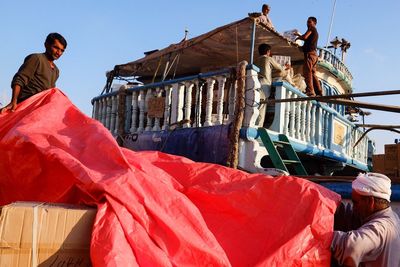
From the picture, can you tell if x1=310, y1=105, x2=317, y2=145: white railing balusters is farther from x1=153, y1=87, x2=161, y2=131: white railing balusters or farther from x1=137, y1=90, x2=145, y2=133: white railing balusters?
x1=137, y1=90, x2=145, y2=133: white railing balusters

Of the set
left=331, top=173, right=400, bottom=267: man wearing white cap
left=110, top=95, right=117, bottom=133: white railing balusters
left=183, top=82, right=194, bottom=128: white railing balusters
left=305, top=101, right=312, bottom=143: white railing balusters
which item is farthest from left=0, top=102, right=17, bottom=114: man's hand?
left=305, top=101, right=312, bottom=143: white railing balusters

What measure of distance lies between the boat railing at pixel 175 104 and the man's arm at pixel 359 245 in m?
3.55

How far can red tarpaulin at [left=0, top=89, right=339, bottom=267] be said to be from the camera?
7.39 ft

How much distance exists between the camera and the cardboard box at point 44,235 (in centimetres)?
198

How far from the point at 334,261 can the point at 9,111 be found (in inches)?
111

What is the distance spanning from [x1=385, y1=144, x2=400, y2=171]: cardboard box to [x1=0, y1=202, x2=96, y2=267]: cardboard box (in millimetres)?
4197

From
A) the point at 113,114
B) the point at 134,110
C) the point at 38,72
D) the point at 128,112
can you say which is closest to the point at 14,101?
the point at 38,72

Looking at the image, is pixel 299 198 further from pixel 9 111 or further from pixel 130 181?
pixel 9 111

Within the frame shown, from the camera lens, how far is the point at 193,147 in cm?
632

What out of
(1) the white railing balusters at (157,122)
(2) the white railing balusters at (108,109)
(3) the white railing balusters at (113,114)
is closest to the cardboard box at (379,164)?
(1) the white railing balusters at (157,122)

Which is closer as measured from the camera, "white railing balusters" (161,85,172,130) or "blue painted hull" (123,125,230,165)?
"blue painted hull" (123,125,230,165)

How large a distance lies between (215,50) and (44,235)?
6.83 m

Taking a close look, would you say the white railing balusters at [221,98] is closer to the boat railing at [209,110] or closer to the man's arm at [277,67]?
the boat railing at [209,110]

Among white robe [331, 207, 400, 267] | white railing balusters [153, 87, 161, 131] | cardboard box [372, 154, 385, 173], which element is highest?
white railing balusters [153, 87, 161, 131]
